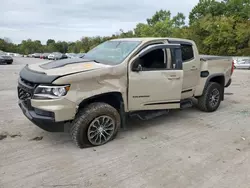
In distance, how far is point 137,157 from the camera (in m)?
3.45

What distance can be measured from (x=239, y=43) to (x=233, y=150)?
3468cm

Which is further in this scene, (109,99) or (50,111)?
(109,99)

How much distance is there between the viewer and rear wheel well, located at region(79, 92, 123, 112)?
3649 mm

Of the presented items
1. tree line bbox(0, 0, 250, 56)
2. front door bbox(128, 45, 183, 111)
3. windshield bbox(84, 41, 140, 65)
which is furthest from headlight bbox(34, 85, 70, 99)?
tree line bbox(0, 0, 250, 56)

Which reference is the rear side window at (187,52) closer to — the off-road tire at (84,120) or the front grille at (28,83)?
the off-road tire at (84,120)

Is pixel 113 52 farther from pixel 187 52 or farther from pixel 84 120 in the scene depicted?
pixel 187 52

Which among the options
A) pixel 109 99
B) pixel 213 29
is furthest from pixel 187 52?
pixel 213 29

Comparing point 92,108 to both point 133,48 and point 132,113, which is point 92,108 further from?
point 133,48

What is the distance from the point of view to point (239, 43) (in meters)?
33.8

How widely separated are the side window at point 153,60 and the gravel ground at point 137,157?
1.27 meters

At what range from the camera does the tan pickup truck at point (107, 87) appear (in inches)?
131

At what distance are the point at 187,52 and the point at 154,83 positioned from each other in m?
1.47

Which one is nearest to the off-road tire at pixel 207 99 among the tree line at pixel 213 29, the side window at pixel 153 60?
the side window at pixel 153 60

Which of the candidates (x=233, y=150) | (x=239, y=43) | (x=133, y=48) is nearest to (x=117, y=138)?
(x=133, y=48)
